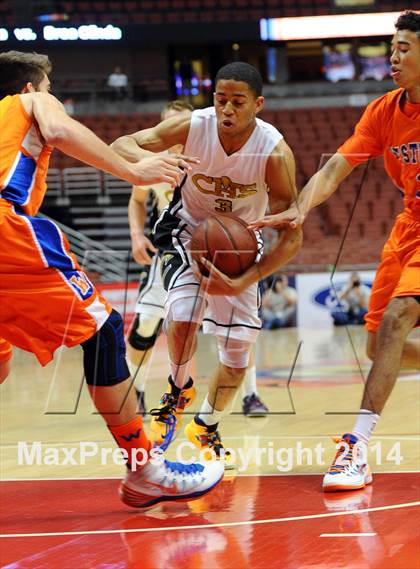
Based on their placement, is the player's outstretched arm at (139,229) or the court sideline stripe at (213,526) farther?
the player's outstretched arm at (139,229)

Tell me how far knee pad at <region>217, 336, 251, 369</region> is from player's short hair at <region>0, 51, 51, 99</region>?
169 centimetres

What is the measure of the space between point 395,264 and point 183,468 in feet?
5.00

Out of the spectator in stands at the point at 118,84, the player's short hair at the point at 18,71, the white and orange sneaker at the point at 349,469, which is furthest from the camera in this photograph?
the spectator in stands at the point at 118,84

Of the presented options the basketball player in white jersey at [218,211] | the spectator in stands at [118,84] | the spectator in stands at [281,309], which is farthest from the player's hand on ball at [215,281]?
the spectator in stands at [118,84]

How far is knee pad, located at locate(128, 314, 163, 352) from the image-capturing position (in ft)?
20.5

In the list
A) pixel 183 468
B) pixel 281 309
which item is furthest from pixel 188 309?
pixel 281 309

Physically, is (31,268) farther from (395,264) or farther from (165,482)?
(395,264)

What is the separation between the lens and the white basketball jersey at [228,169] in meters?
4.46

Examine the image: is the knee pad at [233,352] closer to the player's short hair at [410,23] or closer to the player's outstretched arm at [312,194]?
the player's outstretched arm at [312,194]

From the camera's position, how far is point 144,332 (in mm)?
6266

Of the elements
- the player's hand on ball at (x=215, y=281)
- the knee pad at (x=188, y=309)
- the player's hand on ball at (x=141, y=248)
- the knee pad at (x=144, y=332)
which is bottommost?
the knee pad at (x=144, y=332)

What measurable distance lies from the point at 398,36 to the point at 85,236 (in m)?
12.6

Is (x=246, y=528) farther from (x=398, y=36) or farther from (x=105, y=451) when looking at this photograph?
(x=398, y=36)

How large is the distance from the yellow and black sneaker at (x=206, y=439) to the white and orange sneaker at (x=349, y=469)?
0.70 metres
